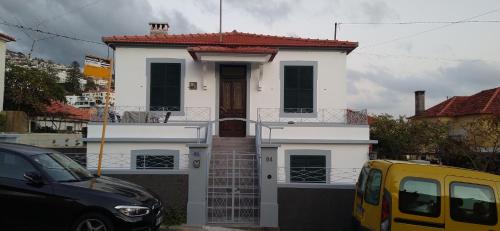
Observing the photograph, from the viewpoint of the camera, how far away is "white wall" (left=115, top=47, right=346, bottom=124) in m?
16.9

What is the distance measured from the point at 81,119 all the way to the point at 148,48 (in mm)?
33214

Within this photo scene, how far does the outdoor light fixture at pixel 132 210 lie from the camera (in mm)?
7562

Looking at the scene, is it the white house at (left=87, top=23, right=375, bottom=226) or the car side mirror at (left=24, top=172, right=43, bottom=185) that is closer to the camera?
the car side mirror at (left=24, top=172, right=43, bottom=185)

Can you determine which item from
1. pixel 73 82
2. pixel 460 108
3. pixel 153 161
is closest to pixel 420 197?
pixel 153 161

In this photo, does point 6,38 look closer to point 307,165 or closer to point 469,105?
point 307,165

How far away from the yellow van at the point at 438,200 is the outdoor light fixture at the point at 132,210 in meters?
3.72

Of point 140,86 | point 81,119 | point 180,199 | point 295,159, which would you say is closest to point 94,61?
point 180,199

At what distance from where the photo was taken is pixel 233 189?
1141 cm

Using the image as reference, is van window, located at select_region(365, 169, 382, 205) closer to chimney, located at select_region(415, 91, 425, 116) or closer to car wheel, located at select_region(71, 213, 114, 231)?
car wheel, located at select_region(71, 213, 114, 231)

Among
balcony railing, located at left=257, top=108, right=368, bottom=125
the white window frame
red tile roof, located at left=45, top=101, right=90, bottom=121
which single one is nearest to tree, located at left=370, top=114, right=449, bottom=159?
balcony railing, located at left=257, top=108, right=368, bottom=125

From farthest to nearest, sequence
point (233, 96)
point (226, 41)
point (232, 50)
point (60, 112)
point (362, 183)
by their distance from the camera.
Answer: point (60, 112) < point (226, 41) < point (233, 96) < point (232, 50) < point (362, 183)

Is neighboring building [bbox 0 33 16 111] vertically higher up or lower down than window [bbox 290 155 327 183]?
higher up

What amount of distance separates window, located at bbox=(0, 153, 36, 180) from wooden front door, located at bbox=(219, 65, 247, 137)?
31.5 ft

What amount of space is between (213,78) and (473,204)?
11.0m
